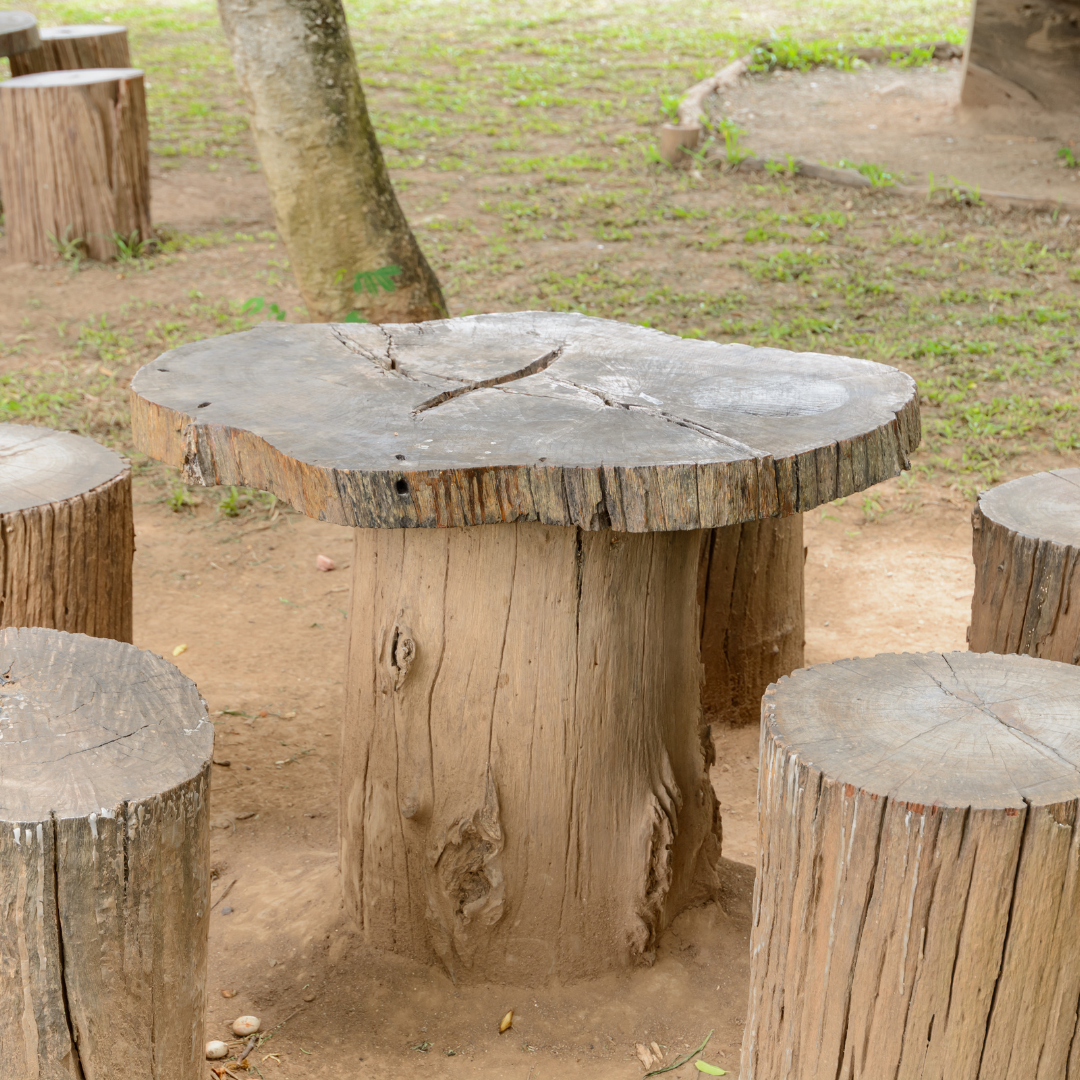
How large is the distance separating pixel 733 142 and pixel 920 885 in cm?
767

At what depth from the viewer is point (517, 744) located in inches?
94.0

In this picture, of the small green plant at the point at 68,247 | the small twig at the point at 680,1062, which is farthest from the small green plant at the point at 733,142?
the small twig at the point at 680,1062

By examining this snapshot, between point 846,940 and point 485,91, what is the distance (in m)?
9.62

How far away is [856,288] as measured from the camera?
6.34 m

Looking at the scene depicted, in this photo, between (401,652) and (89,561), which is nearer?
(401,652)

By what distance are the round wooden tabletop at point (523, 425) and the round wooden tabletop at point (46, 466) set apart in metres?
0.43

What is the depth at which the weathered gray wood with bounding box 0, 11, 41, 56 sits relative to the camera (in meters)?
6.98

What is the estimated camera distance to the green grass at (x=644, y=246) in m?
5.34

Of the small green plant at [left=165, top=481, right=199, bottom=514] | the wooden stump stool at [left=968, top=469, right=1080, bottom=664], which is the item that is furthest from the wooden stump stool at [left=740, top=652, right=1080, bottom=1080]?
the small green plant at [left=165, top=481, right=199, bottom=514]

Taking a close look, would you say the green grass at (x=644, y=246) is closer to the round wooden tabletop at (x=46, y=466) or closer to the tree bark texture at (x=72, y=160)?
the tree bark texture at (x=72, y=160)

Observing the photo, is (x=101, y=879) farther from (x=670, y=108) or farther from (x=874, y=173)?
(x=670, y=108)

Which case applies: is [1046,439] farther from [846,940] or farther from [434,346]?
[846,940]

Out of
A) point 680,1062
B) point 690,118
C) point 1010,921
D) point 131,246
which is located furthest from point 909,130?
point 1010,921

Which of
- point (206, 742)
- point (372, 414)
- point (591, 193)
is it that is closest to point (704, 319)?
point (591, 193)
